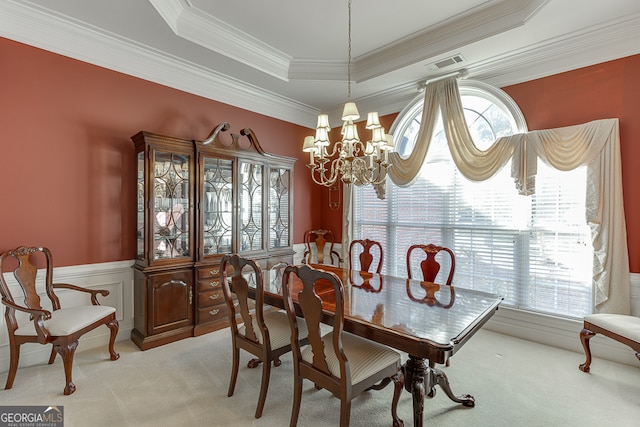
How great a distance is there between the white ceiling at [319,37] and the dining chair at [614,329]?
230 cm

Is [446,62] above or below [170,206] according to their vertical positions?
above

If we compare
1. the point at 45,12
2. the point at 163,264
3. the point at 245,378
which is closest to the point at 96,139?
the point at 45,12

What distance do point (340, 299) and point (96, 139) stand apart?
2.85 metres

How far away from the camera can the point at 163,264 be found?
115 inches

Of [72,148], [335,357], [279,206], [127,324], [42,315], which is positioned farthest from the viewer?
[279,206]

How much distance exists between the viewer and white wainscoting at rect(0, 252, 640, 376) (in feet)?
8.37

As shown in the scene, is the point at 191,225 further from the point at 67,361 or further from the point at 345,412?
the point at 345,412

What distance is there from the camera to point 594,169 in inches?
107

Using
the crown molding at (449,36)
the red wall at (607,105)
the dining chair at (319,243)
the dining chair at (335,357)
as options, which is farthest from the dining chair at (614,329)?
the dining chair at (319,243)

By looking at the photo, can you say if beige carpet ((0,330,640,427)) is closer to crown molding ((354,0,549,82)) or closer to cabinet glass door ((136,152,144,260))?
cabinet glass door ((136,152,144,260))

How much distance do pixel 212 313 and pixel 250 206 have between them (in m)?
1.31

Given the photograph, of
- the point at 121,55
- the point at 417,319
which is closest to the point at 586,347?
the point at 417,319

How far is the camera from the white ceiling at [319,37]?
2496mm

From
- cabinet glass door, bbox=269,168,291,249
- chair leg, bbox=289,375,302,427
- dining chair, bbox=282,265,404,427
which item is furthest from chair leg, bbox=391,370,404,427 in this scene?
cabinet glass door, bbox=269,168,291,249
